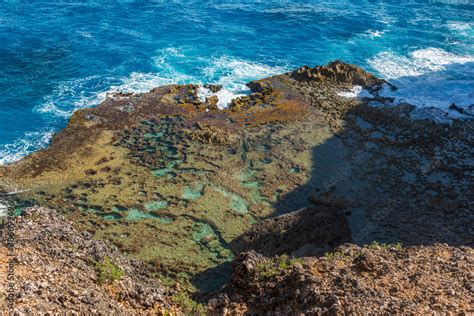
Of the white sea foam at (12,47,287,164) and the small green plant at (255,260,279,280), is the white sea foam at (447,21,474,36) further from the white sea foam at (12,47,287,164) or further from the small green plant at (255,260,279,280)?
the small green plant at (255,260,279,280)

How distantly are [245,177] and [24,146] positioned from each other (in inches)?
518

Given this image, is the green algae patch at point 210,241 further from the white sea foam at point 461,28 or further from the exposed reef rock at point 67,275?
the white sea foam at point 461,28

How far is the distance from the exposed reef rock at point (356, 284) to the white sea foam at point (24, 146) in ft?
52.4

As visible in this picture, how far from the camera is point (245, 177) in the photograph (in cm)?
2339

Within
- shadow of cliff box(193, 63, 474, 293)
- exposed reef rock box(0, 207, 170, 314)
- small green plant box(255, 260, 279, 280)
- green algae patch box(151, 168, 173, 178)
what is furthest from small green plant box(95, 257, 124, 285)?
green algae patch box(151, 168, 173, 178)

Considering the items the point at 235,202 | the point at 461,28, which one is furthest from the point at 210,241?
the point at 461,28

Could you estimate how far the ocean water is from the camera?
104 ft

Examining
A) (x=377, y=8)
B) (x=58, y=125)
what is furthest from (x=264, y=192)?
(x=377, y=8)

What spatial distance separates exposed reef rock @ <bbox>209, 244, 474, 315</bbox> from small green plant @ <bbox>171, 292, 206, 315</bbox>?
380 mm

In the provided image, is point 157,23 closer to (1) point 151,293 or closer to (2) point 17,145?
(2) point 17,145

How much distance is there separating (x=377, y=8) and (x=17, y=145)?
44018 millimetres

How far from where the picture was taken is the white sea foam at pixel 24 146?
24.7 metres

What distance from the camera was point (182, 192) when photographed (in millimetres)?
22047

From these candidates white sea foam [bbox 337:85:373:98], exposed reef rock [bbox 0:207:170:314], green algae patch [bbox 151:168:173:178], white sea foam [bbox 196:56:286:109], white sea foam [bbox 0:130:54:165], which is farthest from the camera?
white sea foam [bbox 337:85:373:98]
